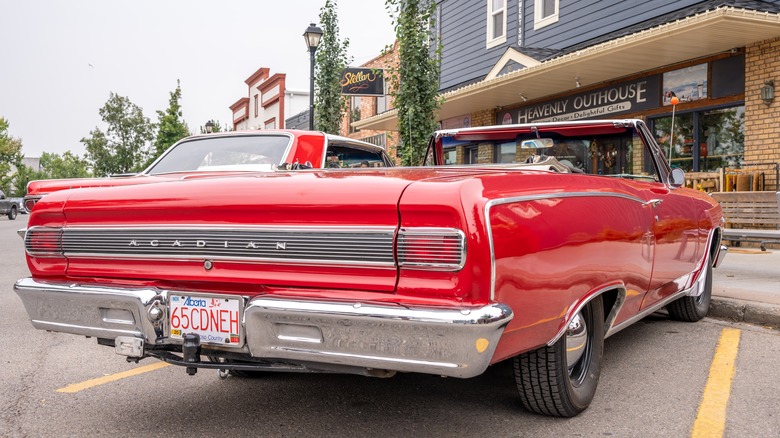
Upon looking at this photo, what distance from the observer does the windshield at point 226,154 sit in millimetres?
5508

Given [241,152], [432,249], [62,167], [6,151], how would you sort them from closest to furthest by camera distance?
[432,249]
[241,152]
[6,151]
[62,167]

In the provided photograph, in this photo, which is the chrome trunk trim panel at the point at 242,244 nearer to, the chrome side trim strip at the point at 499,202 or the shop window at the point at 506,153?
the chrome side trim strip at the point at 499,202

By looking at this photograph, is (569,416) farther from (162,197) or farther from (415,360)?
(162,197)

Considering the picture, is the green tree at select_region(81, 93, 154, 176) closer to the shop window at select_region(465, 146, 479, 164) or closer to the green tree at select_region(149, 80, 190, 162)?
the green tree at select_region(149, 80, 190, 162)

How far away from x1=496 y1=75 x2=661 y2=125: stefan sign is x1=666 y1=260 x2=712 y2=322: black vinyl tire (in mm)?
7325

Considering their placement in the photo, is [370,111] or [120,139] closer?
[370,111]

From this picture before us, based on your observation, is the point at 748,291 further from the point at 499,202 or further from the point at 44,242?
the point at 44,242

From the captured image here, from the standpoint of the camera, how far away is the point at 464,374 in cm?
230

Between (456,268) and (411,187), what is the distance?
35cm

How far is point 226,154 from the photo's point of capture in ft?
18.3

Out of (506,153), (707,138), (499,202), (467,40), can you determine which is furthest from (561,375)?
(467,40)

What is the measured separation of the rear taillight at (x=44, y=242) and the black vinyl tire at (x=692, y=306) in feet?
14.2

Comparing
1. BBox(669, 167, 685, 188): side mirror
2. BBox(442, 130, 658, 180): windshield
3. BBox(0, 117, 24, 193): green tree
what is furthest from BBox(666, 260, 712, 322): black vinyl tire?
BBox(0, 117, 24, 193): green tree

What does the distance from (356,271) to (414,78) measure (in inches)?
354
